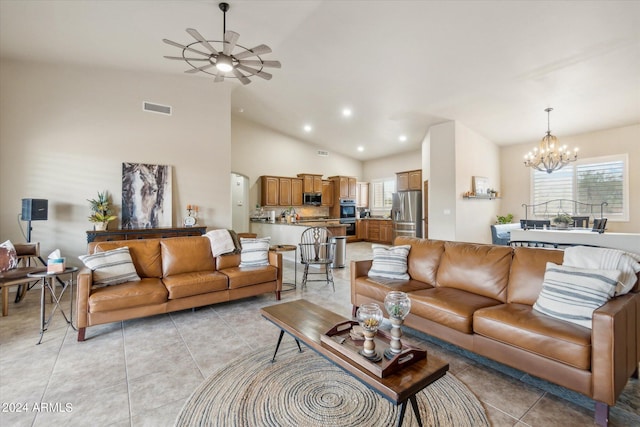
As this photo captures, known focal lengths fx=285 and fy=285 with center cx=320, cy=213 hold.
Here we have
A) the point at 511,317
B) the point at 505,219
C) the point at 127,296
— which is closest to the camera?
the point at 511,317

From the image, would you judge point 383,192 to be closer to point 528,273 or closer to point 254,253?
point 254,253

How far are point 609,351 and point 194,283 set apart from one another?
137 inches

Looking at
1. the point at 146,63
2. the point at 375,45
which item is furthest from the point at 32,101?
the point at 375,45

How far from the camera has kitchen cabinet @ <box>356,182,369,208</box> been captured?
10883 millimetres

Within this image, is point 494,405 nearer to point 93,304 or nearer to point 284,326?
point 284,326

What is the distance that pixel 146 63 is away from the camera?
5098 mm

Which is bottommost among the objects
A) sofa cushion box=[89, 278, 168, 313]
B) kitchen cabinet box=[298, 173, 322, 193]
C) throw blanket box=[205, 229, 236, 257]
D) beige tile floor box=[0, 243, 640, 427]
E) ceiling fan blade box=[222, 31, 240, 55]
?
beige tile floor box=[0, 243, 640, 427]

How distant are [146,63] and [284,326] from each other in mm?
5422

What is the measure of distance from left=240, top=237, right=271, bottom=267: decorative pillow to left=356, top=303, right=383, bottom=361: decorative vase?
2461 mm

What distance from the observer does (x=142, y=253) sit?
3.48 metres

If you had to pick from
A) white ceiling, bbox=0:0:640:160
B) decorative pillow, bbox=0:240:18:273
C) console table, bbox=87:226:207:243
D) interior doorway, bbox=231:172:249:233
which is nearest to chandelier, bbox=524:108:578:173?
white ceiling, bbox=0:0:640:160

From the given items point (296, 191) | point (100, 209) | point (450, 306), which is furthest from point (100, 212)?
point (450, 306)

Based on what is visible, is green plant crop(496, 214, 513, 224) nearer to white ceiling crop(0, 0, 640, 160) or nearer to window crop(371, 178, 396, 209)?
Answer: white ceiling crop(0, 0, 640, 160)

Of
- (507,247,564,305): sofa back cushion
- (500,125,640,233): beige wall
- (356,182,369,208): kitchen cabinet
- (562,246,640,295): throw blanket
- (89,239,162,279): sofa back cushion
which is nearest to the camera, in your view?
(562,246,640,295): throw blanket
